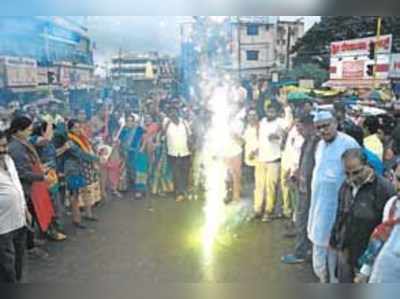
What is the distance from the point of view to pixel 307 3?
278 centimetres

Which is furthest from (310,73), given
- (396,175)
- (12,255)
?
(12,255)

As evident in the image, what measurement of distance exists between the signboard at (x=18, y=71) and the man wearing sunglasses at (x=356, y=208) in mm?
1609

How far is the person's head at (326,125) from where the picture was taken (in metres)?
2.83

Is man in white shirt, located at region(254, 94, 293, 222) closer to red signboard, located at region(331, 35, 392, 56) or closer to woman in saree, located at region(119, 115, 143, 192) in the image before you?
red signboard, located at region(331, 35, 392, 56)

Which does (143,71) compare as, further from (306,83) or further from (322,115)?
(322,115)

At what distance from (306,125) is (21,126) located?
4.69ft

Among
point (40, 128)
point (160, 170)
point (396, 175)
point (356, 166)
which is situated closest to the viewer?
point (396, 175)

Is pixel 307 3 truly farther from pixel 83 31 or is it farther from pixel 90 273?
pixel 90 273

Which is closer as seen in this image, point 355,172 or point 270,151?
point 355,172

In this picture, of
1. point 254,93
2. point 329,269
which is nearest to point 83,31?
point 254,93

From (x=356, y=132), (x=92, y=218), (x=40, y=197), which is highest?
(x=356, y=132)

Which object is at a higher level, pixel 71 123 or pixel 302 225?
pixel 71 123

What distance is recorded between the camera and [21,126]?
9.27ft

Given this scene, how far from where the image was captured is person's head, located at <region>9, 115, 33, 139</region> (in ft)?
9.23
